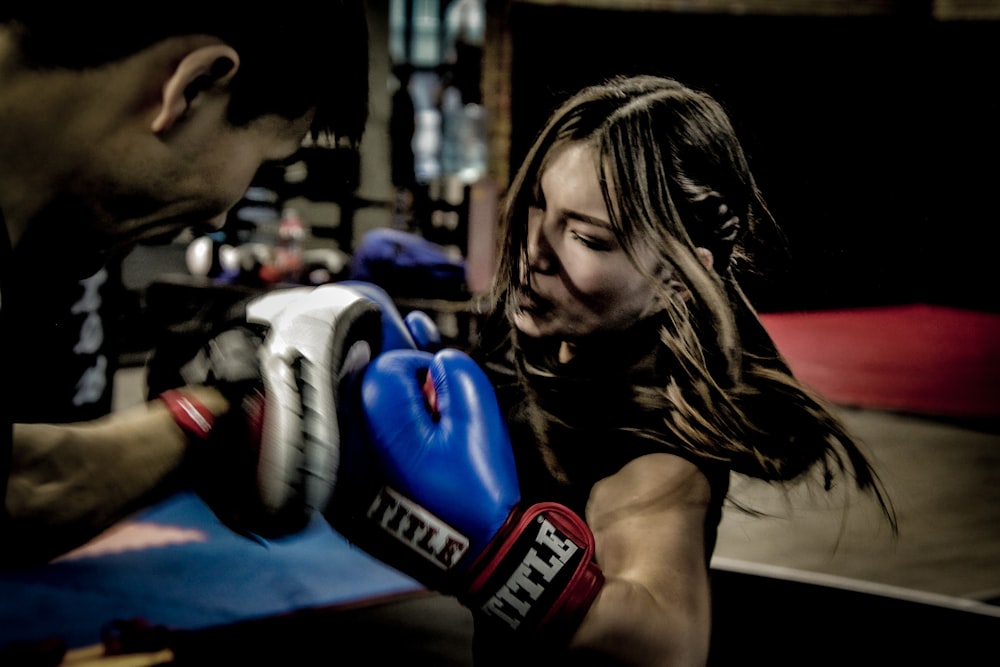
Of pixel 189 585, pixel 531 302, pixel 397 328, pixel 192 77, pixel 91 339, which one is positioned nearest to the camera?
pixel 192 77

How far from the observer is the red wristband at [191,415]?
875 mm

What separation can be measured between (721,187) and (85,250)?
2.34 ft

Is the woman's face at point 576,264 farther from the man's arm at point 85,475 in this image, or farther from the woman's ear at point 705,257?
the man's arm at point 85,475

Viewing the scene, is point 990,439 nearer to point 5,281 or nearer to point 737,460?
point 737,460

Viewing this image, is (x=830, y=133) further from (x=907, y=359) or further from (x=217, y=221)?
(x=907, y=359)

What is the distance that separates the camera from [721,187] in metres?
0.86

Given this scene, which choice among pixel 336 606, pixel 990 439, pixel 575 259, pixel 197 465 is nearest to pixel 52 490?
pixel 197 465

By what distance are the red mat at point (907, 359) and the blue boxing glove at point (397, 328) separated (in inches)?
120

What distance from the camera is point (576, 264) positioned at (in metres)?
0.92

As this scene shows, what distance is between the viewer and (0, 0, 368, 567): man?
2.31 feet

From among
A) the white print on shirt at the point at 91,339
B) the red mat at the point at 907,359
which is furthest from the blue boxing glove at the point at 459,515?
the red mat at the point at 907,359

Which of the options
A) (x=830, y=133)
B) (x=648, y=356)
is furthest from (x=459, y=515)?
(x=830, y=133)

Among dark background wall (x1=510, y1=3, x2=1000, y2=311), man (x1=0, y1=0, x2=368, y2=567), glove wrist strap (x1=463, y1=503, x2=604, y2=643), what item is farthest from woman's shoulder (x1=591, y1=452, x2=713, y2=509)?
man (x1=0, y1=0, x2=368, y2=567)

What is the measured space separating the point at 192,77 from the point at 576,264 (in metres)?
0.47
